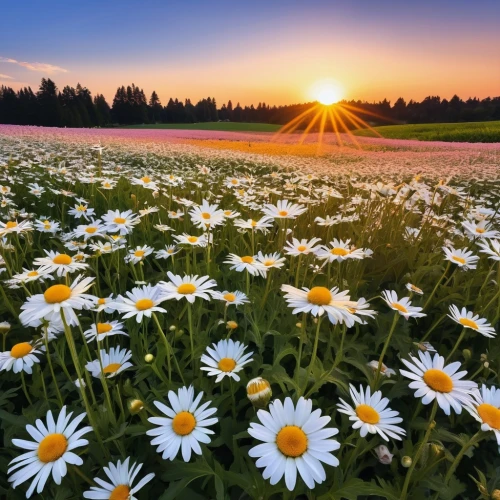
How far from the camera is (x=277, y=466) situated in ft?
2.77

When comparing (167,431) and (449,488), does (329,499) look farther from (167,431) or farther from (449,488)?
(167,431)

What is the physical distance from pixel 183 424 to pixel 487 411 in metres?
0.88

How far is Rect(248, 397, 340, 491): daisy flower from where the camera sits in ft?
2.72

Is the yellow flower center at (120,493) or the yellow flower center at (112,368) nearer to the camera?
the yellow flower center at (120,493)

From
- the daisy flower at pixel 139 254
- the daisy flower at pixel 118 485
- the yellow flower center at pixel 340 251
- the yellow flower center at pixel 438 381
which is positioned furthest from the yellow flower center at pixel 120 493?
the yellow flower center at pixel 340 251

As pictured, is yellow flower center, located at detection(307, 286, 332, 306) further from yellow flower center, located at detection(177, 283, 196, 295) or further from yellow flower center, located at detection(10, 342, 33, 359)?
yellow flower center, located at detection(10, 342, 33, 359)

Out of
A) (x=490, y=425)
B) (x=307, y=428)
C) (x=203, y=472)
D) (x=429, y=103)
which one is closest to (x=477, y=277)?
(x=490, y=425)

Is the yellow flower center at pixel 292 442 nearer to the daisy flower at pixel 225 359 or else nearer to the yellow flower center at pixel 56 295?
the daisy flower at pixel 225 359

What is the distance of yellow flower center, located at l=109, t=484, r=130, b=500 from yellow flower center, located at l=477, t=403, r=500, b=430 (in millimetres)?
992

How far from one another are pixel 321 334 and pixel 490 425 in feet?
2.44

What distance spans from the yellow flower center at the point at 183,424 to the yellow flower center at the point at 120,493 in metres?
0.18

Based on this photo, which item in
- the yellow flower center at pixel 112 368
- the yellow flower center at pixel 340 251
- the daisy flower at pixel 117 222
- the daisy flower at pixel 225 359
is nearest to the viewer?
the daisy flower at pixel 225 359

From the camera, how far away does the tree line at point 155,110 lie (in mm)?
47312

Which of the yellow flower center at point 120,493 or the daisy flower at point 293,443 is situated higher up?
the daisy flower at point 293,443
